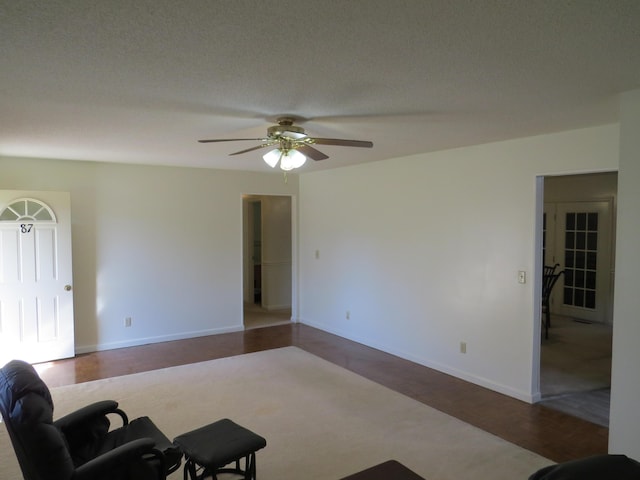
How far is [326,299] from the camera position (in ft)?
22.1

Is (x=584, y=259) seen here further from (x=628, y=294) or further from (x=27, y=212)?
(x=27, y=212)

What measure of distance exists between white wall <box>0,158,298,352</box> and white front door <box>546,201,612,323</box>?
A: 5.21 m

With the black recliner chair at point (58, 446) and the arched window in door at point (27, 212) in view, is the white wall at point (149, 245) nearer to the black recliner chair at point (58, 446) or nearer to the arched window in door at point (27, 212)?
the arched window in door at point (27, 212)

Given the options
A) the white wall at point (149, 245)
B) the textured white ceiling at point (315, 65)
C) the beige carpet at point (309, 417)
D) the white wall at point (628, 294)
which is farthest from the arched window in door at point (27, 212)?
the white wall at point (628, 294)

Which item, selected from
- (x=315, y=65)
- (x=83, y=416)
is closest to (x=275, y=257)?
(x=83, y=416)

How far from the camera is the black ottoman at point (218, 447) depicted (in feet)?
7.69

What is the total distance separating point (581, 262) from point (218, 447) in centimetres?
722

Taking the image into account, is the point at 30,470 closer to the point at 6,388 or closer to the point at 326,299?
the point at 6,388

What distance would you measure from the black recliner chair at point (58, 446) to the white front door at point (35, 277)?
320cm

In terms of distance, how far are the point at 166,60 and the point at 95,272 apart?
4.38 m

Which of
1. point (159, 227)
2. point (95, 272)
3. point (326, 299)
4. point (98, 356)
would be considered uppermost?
point (159, 227)

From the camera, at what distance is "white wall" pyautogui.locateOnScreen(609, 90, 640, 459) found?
2557 mm

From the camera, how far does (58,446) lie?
2.06m

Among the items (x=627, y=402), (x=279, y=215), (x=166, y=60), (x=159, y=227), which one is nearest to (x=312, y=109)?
(x=166, y=60)
